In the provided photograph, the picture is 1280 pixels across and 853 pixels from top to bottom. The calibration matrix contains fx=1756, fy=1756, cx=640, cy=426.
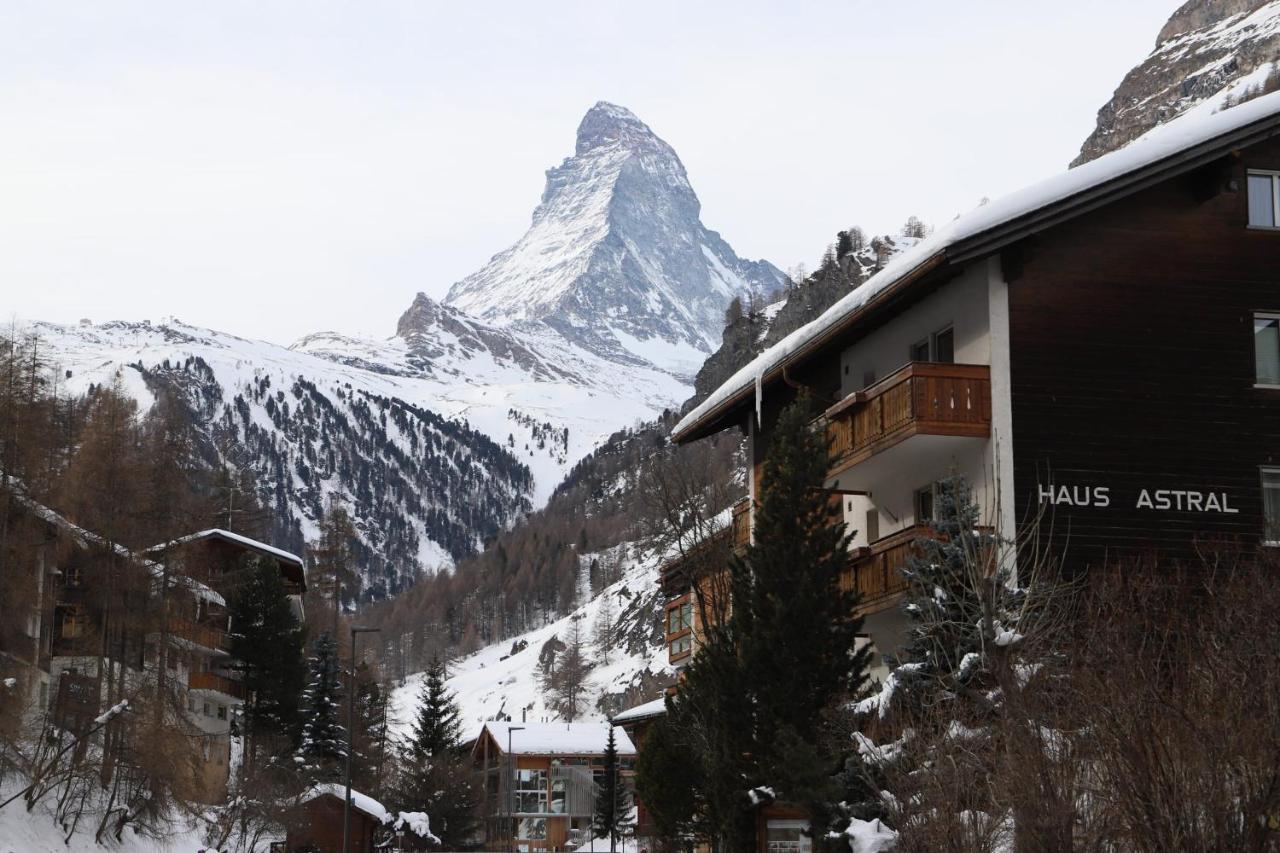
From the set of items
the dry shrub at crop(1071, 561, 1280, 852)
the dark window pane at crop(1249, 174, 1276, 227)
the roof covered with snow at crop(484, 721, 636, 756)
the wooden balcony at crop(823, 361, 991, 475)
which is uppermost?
the dark window pane at crop(1249, 174, 1276, 227)

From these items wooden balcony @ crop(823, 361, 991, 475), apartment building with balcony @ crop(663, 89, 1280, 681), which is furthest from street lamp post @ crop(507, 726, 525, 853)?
wooden balcony @ crop(823, 361, 991, 475)

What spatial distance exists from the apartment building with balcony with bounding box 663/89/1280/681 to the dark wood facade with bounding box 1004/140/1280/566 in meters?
0.03

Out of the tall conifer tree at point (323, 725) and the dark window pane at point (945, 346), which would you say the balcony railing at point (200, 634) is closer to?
the tall conifer tree at point (323, 725)

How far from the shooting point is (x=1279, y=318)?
1236 inches

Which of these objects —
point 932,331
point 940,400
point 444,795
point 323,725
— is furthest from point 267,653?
point 940,400

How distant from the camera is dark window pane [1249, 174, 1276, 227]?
104 ft

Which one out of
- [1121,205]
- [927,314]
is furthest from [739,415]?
[1121,205]

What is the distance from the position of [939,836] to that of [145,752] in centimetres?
3404

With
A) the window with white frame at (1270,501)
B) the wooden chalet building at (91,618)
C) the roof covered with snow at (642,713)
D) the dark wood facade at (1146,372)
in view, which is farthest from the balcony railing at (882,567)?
the roof covered with snow at (642,713)

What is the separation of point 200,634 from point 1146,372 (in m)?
45.3

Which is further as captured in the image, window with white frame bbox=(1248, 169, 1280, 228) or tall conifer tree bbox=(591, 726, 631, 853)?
tall conifer tree bbox=(591, 726, 631, 853)

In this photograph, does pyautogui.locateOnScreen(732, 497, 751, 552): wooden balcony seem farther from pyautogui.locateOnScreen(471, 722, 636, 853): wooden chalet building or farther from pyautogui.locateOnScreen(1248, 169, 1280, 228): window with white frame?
pyautogui.locateOnScreen(471, 722, 636, 853): wooden chalet building

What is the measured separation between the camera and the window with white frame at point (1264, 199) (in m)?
31.7

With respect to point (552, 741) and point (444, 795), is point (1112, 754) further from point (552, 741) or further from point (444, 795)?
point (552, 741)
